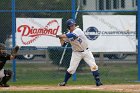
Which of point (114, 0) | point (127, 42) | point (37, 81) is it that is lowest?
point (37, 81)

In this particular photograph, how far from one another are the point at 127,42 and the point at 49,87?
Result: 12.0ft

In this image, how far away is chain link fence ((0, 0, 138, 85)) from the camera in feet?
56.1

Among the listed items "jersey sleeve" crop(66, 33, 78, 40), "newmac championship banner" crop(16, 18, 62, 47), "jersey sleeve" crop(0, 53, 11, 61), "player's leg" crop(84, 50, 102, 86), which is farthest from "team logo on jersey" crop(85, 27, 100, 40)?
"jersey sleeve" crop(0, 53, 11, 61)

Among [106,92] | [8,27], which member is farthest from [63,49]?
[106,92]

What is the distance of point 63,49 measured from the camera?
17.1 meters

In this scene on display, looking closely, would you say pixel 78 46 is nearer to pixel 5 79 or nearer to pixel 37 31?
pixel 5 79

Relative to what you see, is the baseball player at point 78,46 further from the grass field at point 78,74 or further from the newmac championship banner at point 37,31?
the newmac championship banner at point 37,31

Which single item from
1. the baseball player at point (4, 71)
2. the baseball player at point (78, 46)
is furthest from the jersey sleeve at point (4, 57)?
the baseball player at point (78, 46)

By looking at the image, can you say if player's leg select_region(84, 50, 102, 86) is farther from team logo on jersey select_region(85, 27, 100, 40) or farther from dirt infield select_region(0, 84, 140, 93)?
team logo on jersey select_region(85, 27, 100, 40)

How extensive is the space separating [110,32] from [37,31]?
92.8 inches

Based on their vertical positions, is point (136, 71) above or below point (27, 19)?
below

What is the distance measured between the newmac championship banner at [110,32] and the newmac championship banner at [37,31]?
42.3 inches

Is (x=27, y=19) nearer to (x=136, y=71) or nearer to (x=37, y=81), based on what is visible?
(x=37, y=81)

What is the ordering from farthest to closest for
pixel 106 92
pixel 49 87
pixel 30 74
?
pixel 30 74, pixel 49 87, pixel 106 92
